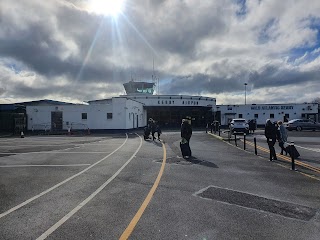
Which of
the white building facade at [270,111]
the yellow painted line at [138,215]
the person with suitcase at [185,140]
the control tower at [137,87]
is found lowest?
the yellow painted line at [138,215]

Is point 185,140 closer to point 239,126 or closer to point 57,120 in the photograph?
point 239,126

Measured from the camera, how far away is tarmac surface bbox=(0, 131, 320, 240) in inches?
189

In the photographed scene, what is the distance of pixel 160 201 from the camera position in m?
6.46

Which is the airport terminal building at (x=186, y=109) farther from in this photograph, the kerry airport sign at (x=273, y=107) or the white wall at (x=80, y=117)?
the white wall at (x=80, y=117)

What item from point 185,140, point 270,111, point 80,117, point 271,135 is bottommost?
point 185,140

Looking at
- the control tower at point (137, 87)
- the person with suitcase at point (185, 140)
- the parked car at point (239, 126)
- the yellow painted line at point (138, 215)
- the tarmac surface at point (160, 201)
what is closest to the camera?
the yellow painted line at point (138, 215)

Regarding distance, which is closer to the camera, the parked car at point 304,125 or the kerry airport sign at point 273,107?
the parked car at point 304,125

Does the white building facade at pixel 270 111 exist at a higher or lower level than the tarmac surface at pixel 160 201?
higher

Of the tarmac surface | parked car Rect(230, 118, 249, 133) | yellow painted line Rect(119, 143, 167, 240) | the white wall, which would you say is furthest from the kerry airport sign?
yellow painted line Rect(119, 143, 167, 240)

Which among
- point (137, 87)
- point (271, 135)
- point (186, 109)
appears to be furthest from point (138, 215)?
point (137, 87)

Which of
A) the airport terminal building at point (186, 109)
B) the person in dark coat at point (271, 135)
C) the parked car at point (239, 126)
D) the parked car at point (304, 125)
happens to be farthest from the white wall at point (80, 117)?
the person in dark coat at point (271, 135)

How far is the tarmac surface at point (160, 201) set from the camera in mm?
4809

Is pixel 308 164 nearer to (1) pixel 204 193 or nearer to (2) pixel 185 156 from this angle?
(2) pixel 185 156

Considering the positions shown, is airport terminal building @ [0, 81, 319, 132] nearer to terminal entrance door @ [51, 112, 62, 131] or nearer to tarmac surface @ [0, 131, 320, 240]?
terminal entrance door @ [51, 112, 62, 131]
